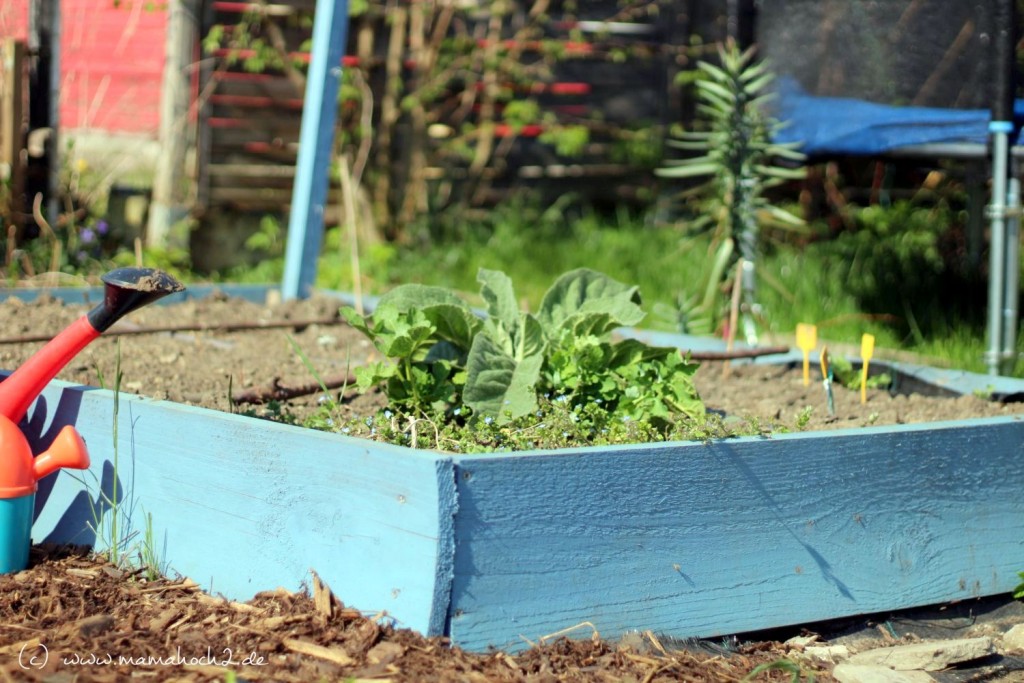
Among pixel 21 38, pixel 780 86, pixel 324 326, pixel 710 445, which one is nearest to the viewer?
pixel 710 445

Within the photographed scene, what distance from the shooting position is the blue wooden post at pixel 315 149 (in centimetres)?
420

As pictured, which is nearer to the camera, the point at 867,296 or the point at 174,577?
the point at 174,577

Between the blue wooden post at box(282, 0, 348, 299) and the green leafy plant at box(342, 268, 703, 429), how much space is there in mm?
1827

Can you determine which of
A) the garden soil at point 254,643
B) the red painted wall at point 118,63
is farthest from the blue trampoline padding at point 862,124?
the red painted wall at point 118,63

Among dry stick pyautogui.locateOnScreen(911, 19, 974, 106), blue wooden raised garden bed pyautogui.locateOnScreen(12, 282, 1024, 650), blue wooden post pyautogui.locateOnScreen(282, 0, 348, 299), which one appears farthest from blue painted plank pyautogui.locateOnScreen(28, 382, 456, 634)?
dry stick pyautogui.locateOnScreen(911, 19, 974, 106)

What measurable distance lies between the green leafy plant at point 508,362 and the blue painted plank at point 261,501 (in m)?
0.34

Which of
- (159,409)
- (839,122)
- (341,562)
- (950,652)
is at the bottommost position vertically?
(950,652)

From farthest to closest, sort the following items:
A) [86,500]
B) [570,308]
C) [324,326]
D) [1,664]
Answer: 1. [324,326]
2. [570,308]
3. [86,500]
4. [1,664]

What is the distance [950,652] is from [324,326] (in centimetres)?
231

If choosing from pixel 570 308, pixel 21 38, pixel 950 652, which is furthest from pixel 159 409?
pixel 21 38

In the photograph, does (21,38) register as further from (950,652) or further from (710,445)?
(950,652)

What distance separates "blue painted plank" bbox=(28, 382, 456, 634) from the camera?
1.76 meters

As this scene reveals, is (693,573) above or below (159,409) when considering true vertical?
below

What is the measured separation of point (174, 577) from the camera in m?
2.08
